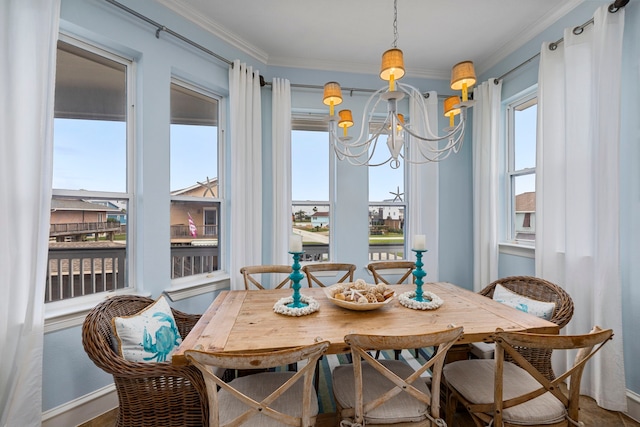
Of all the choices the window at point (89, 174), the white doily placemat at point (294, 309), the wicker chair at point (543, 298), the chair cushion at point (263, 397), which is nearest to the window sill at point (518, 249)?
the wicker chair at point (543, 298)

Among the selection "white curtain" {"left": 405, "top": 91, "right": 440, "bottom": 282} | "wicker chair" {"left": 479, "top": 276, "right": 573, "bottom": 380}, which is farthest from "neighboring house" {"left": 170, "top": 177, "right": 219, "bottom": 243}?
"wicker chair" {"left": 479, "top": 276, "right": 573, "bottom": 380}

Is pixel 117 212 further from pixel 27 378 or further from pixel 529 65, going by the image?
pixel 529 65

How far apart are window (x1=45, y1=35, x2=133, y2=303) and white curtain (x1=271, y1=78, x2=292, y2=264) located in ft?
4.09

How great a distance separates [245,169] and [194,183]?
47 centimetres

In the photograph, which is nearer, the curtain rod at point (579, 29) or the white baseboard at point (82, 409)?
the white baseboard at point (82, 409)

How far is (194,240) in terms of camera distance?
2.62 metres

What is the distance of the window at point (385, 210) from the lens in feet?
10.9

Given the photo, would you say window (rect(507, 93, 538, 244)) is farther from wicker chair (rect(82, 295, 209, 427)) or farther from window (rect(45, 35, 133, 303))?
window (rect(45, 35, 133, 303))

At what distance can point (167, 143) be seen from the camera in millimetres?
2262

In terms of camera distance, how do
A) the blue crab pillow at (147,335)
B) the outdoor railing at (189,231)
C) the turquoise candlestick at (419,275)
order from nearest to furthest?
the blue crab pillow at (147,335), the turquoise candlestick at (419,275), the outdoor railing at (189,231)

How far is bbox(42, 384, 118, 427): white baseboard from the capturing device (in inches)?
65.5

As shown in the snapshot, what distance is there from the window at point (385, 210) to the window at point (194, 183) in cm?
169

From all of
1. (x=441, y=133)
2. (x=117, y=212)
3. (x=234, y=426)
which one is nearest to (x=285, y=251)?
(x=117, y=212)

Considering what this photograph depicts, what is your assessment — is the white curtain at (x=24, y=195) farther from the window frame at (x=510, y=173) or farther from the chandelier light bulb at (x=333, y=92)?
the window frame at (x=510, y=173)
